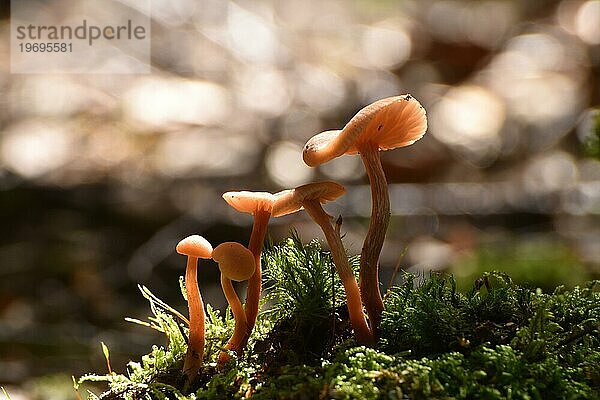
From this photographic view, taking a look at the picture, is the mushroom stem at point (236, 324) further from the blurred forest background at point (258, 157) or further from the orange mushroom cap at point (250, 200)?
the blurred forest background at point (258, 157)

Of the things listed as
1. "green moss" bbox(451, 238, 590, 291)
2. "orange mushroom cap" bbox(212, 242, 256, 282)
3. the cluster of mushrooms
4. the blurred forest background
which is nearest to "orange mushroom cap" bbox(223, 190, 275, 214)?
the cluster of mushrooms

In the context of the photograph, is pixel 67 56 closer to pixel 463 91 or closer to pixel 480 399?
pixel 463 91

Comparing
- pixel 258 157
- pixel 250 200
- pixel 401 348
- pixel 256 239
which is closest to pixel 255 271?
pixel 256 239

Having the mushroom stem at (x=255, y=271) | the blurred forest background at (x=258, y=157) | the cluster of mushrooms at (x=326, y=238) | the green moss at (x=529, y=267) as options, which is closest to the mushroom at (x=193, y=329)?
the cluster of mushrooms at (x=326, y=238)

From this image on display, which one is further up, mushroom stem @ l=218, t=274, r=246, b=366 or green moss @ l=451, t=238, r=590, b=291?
green moss @ l=451, t=238, r=590, b=291

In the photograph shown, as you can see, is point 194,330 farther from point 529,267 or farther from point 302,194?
point 529,267

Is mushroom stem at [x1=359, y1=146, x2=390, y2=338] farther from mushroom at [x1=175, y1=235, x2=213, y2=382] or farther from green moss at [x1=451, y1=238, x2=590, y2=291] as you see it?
green moss at [x1=451, y1=238, x2=590, y2=291]

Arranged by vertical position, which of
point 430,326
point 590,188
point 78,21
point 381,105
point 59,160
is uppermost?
point 78,21

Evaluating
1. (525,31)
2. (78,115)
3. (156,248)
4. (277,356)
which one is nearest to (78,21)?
(78,115)
